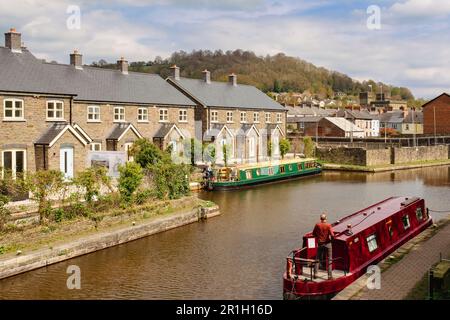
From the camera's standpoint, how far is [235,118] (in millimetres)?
50875

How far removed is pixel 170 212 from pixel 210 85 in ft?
97.4

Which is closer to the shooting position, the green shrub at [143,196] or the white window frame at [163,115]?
the green shrub at [143,196]

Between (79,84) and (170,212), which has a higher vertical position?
(79,84)

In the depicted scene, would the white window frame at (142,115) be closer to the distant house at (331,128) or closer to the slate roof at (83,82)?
the slate roof at (83,82)

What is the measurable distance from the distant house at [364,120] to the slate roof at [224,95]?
3525 cm

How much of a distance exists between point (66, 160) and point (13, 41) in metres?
8.08

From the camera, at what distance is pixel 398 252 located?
56.2 feet

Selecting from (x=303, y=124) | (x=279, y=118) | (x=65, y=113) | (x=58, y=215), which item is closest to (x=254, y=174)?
(x=65, y=113)

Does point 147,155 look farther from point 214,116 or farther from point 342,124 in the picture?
point 342,124

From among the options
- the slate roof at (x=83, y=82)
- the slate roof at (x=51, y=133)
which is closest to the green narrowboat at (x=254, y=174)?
the slate roof at (x=83, y=82)

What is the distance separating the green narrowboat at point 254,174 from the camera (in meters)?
36.9

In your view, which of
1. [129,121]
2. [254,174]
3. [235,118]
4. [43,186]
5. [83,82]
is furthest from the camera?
[235,118]
